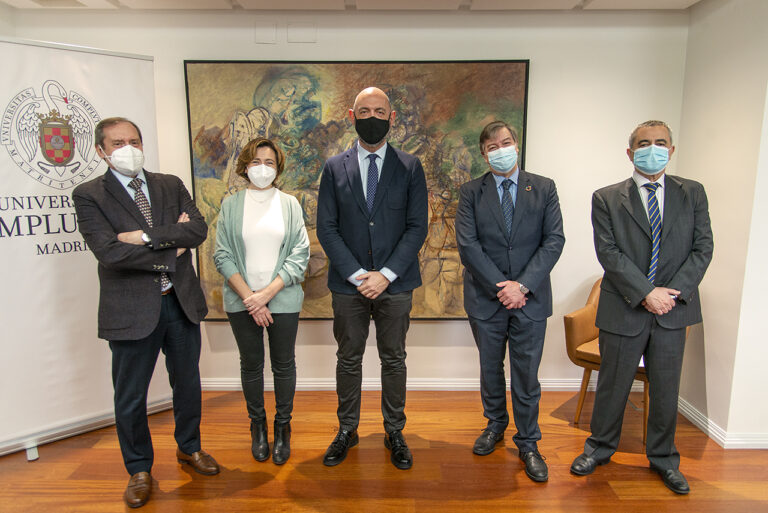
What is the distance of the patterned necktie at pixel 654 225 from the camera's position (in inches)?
92.4

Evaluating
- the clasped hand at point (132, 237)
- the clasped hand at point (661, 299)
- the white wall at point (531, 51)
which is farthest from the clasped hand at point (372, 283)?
the white wall at point (531, 51)

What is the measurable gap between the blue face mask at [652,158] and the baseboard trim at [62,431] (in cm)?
331

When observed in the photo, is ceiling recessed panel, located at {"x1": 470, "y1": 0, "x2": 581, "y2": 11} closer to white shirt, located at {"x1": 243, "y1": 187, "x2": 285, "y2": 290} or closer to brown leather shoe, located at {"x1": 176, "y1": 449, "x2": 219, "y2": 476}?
white shirt, located at {"x1": 243, "y1": 187, "x2": 285, "y2": 290}

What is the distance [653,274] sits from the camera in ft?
7.75

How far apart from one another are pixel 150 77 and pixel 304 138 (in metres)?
1.06

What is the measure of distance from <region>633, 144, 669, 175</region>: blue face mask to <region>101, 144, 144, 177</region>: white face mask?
2419mm

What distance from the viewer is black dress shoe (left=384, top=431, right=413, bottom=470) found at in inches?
102

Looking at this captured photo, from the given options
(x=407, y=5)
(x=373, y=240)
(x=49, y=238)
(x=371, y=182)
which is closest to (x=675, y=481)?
(x=373, y=240)

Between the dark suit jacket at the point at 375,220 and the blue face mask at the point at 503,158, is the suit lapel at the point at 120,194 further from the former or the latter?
the blue face mask at the point at 503,158

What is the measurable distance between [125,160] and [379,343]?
5.14 feet

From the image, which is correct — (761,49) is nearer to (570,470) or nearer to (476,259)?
(476,259)

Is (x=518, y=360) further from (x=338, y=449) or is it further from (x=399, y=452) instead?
(x=338, y=449)

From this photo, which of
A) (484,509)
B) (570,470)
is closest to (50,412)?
(484,509)

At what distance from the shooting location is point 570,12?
333 centimetres
